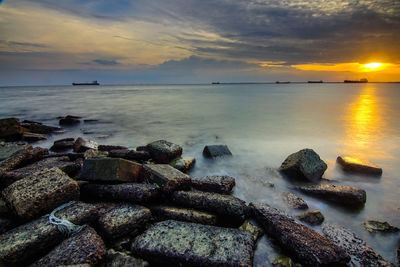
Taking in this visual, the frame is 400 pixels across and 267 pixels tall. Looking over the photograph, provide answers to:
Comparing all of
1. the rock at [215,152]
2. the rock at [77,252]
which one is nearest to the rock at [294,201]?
the rock at [215,152]

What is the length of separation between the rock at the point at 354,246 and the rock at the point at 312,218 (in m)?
0.09

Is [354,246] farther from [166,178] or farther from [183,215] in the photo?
[166,178]

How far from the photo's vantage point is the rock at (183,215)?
2391 mm

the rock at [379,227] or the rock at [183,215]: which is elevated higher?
the rock at [183,215]

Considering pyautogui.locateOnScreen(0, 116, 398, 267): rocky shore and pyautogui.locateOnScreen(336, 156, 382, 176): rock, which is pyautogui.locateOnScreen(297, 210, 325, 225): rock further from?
pyautogui.locateOnScreen(336, 156, 382, 176): rock

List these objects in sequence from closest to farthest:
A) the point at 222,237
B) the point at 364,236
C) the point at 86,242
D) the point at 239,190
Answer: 1. the point at 86,242
2. the point at 222,237
3. the point at 364,236
4. the point at 239,190

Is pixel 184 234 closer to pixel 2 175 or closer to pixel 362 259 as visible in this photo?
pixel 362 259

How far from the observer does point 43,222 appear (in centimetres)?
213

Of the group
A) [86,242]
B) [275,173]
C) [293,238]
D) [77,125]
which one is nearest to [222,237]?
[293,238]

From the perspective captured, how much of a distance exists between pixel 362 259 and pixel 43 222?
320 cm

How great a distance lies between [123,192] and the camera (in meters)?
2.64

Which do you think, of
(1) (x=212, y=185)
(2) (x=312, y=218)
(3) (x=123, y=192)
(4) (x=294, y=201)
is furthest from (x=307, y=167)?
(3) (x=123, y=192)

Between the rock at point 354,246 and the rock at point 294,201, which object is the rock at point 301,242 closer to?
the rock at point 354,246

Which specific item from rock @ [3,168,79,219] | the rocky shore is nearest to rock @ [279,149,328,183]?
the rocky shore
